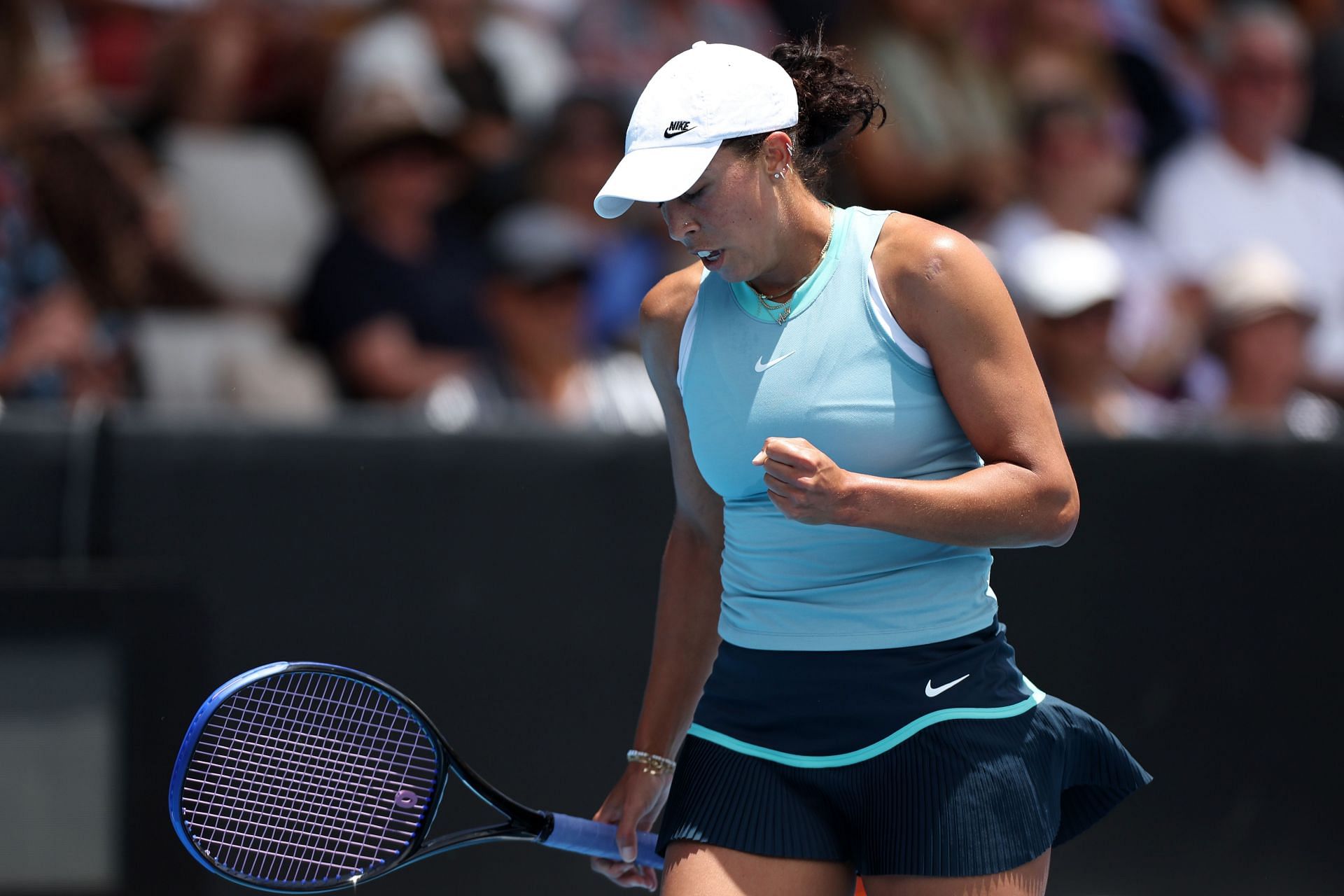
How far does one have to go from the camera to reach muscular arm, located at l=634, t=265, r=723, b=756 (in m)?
2.59

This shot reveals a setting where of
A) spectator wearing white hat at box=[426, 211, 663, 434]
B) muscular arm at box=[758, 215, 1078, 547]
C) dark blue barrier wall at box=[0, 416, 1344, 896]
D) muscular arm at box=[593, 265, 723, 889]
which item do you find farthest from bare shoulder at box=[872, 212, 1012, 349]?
spectator wearing white hat at box=[426, 211, 663, 434]

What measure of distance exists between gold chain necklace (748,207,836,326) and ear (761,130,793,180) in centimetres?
12

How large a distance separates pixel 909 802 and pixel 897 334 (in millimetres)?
651

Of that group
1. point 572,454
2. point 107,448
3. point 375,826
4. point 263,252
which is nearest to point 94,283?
point 263,252

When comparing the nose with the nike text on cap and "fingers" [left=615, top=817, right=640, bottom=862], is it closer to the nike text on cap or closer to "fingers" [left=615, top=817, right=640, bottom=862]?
the nike text on cap

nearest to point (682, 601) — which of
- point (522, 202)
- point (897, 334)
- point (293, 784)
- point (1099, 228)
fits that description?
point (897, 334)

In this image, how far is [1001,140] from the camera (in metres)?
6.38

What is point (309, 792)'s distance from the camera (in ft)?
9.04

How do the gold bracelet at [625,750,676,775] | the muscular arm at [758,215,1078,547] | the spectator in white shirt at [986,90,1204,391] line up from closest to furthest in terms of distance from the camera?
the muscular arm at [758,215,1078,547], the gold bracelet at [625,750,676,775], the spectator in white shirt at [986,90,1204,391]

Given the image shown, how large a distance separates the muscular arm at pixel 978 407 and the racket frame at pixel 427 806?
0.86 metres

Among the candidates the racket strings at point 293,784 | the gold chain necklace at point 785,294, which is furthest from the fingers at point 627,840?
the gold chain necklace at point 785,294

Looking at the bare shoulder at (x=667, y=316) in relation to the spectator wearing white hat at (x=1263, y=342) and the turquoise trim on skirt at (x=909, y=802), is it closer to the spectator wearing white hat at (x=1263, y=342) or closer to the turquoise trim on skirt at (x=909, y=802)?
the turquoise trim on skirt at (x=909, y=802)

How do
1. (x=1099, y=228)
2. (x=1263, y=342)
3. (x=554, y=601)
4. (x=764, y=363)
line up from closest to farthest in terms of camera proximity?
(x=764, y=363)
(x=554, y=601)
(x=1263, y=342)
(x=1099, y=228)

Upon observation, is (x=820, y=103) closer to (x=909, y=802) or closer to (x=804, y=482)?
(x=804, y=482)
